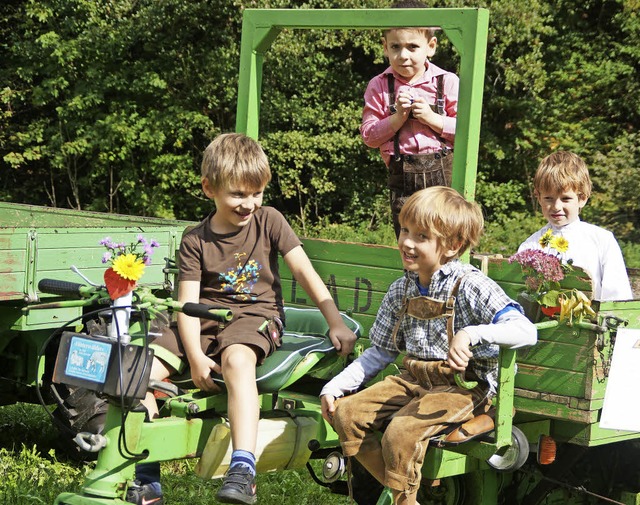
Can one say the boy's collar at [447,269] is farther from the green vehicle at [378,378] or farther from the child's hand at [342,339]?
the child's hand at [342,339]

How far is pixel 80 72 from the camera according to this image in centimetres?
1623

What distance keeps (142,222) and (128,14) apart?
27.7 ft

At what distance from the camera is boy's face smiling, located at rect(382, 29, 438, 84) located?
4.65 metres

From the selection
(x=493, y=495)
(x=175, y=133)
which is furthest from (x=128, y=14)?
(x=493, y=495)

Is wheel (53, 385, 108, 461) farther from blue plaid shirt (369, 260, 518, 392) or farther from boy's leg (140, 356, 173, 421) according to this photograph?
blue plaid shirt (369, 260, 518, 392)

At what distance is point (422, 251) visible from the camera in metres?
3.70

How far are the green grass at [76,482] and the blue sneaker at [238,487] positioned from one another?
190 cm

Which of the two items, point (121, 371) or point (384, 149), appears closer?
point (121, 371)

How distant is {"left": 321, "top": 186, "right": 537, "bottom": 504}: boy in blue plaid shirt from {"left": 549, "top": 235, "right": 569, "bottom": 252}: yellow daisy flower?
0.60 metres

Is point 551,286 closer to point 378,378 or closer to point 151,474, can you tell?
point 378,378

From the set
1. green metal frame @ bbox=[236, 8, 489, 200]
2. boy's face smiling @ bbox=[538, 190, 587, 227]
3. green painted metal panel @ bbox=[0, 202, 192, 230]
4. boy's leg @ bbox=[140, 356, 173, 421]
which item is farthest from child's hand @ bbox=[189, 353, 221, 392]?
green painted metal panel @ bbox=[0, 202, 192, 230]

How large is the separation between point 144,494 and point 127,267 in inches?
38.4

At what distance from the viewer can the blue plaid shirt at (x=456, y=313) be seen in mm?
3660

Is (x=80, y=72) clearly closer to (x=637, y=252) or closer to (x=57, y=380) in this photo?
(x=637, y=252)
